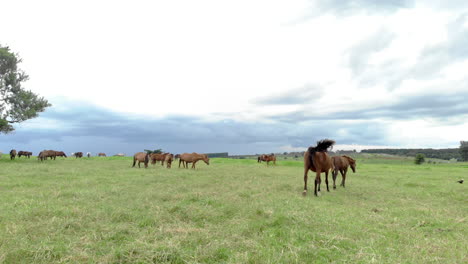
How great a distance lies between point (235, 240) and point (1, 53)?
4660 cm

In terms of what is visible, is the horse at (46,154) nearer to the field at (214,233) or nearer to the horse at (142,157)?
the horse at (142,157)

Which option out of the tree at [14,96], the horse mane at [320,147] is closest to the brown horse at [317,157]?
the horse mane at [320,147]

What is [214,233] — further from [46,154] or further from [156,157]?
[46,154]

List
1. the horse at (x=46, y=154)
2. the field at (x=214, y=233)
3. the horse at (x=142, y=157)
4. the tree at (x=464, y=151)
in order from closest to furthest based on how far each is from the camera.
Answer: the field at (x=214, y=233) < the horse at (x=142, y=157) < the horse at (x=46, y=154) < the tree at (x=464, y=151)

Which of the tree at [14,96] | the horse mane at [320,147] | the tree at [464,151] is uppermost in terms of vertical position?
the tree at [14,96]

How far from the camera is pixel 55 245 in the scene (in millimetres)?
4879

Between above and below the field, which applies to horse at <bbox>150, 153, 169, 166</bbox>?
above

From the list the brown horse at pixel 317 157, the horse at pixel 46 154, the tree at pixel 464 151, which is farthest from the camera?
the tree at pixel 464 151

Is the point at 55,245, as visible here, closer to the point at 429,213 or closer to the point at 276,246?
the point at 276,246

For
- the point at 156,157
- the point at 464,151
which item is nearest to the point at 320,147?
the point at 156,157

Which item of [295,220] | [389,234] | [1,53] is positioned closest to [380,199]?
[389,234]

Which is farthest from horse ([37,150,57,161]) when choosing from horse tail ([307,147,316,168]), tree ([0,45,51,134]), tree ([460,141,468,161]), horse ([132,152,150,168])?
tree ([460,141,468,161])

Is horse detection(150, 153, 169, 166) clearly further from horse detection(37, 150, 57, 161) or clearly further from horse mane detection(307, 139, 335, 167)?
horse mane detection(307, 139, 335, 167)

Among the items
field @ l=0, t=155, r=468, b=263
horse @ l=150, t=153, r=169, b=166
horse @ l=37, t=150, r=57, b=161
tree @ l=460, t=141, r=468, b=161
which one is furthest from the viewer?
tree @ l=460, t=141, r=468, b=161
